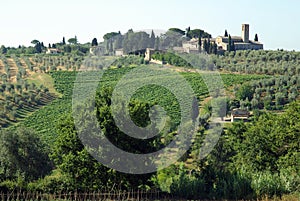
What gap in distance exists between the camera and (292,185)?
12102 millimetres

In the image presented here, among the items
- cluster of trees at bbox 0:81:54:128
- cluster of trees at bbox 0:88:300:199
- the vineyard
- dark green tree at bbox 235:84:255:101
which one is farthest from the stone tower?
cluster of trees at bbox 0:88:300:199

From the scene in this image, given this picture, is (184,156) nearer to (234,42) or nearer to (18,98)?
(18,98)

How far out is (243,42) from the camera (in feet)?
306

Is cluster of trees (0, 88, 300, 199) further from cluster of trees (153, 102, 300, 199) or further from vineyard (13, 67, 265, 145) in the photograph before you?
vineyard (13, 67, 265, 145)

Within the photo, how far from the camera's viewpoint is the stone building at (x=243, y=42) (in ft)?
286

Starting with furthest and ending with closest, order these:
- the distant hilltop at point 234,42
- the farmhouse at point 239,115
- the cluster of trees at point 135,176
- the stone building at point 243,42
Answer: the stone building at point 243,42 < the distant hilltop at point 234,42 < the farmhouse at point 239,115 < the cluster of trees at point 135,176

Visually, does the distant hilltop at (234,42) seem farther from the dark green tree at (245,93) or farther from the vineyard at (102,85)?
the dark green tree at (245,93)

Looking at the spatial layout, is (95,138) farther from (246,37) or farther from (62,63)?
(246,37)

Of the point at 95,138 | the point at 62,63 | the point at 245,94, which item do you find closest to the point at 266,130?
the point at 95,138

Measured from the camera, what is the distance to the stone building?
8712 centimetres

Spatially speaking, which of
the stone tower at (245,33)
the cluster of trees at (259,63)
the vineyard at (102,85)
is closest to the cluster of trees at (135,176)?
the vineyard at (102,85)

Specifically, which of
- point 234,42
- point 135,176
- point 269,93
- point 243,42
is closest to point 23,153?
point 135,176

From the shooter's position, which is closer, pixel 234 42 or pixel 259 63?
pixel 259 63

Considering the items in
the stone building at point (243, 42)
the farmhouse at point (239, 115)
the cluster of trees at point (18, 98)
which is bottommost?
the farmhouse at point (239, 115)
